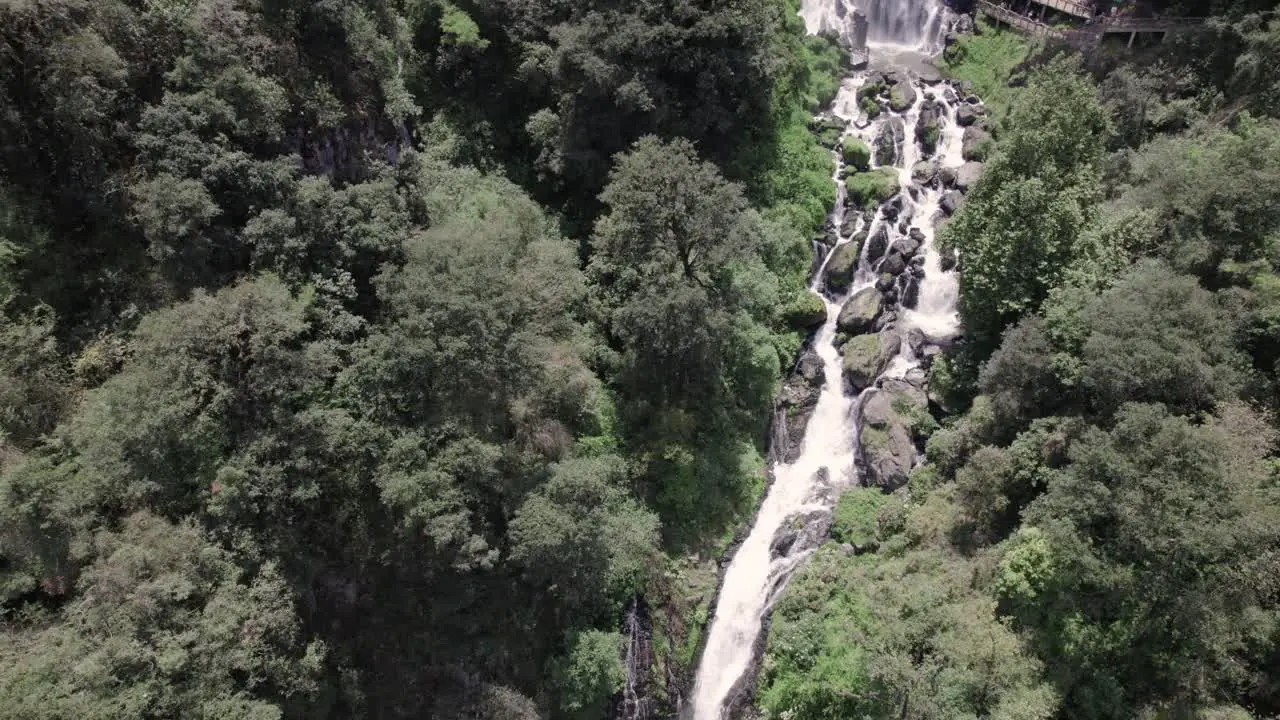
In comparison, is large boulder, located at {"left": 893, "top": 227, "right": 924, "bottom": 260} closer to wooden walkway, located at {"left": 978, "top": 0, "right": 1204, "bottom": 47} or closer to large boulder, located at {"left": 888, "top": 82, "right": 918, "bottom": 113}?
large boulder, located at {"left": 888, "top": 82, "right": 918, "bottom": 113}

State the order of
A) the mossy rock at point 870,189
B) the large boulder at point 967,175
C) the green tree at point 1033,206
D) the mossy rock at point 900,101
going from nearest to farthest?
the green tree at point 1033,206 → the large boulder at point 967,175 → the mossy rock at point 870,189 → the mossy rock at point 900,101

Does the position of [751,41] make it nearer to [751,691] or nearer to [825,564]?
[825,564]

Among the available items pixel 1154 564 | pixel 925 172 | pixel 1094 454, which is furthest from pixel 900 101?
pixel 1154 564

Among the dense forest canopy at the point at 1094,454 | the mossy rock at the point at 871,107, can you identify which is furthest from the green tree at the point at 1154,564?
the mossy rock at the point at 871,107

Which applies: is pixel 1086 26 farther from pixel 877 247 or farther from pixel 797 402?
pixel 797 402

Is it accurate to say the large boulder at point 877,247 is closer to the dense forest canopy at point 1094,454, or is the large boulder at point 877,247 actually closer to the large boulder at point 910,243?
the large boulder at point 910,243
